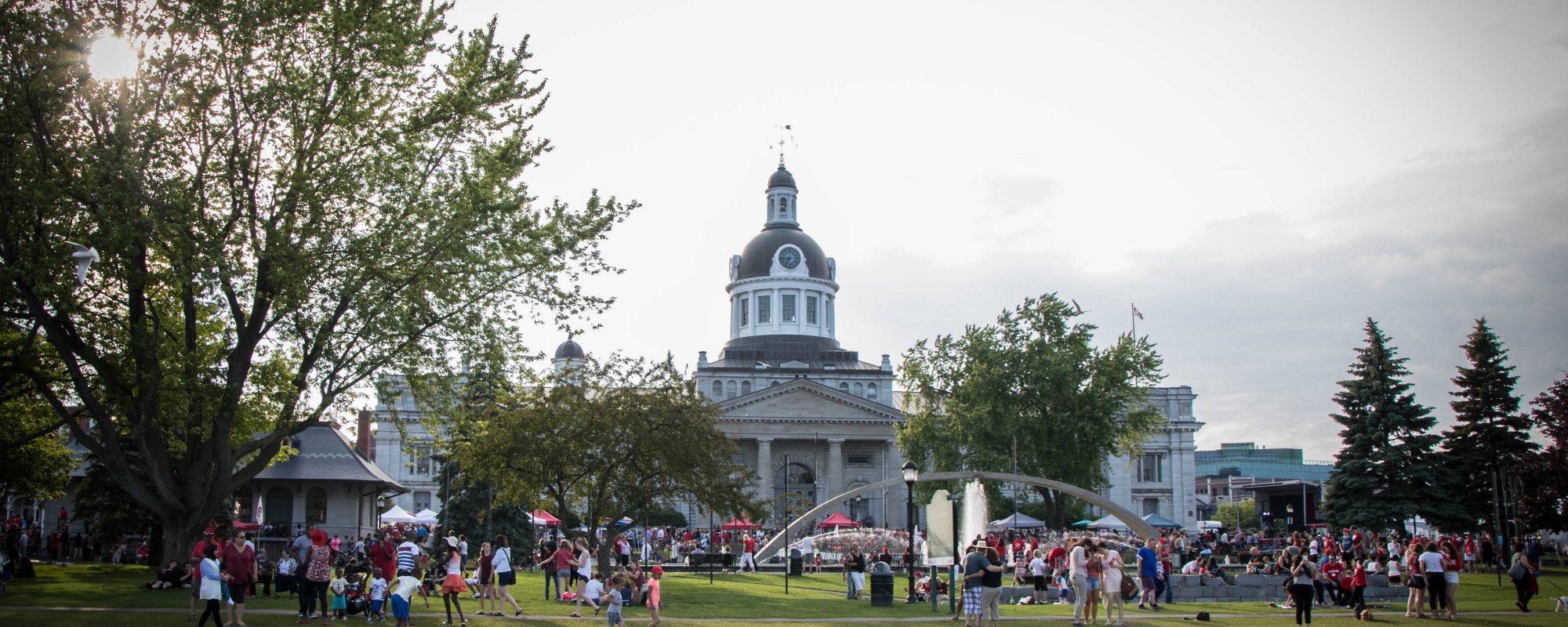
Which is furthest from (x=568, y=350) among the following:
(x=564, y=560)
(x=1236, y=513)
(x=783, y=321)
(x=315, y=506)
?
(x=1236, y=513)

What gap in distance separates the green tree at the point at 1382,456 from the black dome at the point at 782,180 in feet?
179

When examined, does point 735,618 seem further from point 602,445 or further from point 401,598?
point 602,445

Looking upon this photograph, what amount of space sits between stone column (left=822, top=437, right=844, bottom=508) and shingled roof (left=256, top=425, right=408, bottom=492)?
33.4m

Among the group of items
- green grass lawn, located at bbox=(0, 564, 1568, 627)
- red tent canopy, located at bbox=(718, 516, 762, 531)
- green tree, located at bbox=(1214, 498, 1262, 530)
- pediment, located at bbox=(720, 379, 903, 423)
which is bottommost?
green tree, located at bbox=(1214, 498, 1262, 530)

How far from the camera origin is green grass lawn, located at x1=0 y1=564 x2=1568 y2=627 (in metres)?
21.5

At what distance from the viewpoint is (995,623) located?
20.6m

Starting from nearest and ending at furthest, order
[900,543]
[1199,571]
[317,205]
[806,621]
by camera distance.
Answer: [806,621] < [317,205] < [1199,571] < [900,543]

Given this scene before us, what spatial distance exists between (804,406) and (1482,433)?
4306 centimetres

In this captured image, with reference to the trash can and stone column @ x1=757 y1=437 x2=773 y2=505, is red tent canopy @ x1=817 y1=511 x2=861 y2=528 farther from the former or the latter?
the trash can

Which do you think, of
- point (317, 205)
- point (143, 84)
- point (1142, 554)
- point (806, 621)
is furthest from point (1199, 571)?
point (143, 84)

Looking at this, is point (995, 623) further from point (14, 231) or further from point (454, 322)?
point (14, 231)

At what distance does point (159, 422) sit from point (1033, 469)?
1697 inches

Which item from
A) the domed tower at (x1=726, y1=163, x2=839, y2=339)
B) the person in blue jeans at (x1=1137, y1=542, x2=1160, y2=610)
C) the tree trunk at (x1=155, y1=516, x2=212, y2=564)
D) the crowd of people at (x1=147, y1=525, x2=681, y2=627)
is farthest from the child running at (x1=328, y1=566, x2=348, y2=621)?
the domed tower at (x1=726, y1=163, x2=839, y2=339)

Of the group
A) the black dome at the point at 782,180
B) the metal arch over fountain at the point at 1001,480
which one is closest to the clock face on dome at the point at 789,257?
the black dome at the point at 782,180
